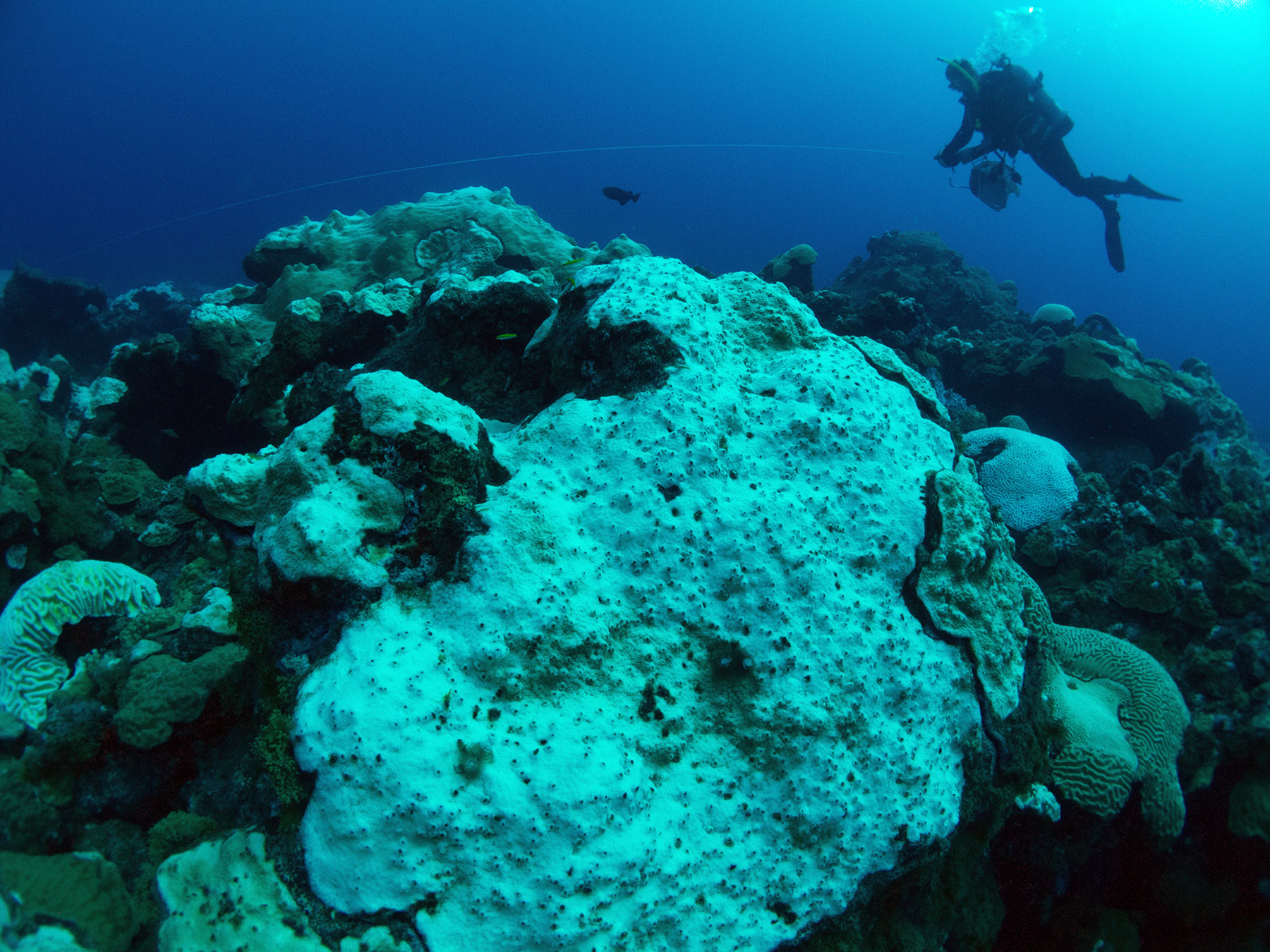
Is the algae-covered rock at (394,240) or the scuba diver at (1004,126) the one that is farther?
the scuba diver at (1004,126)

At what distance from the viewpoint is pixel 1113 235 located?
41.2ft

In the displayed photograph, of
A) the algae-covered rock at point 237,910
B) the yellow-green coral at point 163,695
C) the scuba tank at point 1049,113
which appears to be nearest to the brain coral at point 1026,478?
the algae-covered rock at point 237,910

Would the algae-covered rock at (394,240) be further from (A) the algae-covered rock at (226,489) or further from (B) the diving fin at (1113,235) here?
(B) the diving fin at (1113,235)

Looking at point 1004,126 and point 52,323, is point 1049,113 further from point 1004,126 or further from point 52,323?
point 52,323

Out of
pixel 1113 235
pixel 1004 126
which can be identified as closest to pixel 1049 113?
pixel 1004 126

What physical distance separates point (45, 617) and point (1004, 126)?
15.4 meters

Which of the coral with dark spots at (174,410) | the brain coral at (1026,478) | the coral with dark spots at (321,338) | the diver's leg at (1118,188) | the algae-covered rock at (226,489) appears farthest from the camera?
Result: the diver's leg at (1118,188)

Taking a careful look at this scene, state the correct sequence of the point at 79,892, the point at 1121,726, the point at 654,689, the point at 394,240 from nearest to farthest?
the point at 79,892
the point at 654,689
the point at 1121,726
the point at 394,240

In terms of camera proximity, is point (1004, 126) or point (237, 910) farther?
point (1004, 126)

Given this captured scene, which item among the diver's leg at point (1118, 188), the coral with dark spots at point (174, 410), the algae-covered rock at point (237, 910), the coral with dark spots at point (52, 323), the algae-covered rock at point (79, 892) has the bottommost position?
the coral with dark spots at point (52, 323)

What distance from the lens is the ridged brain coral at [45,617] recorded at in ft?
9.77

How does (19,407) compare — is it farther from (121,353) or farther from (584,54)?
(584,54)

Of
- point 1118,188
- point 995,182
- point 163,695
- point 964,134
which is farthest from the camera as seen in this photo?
point 1118,188

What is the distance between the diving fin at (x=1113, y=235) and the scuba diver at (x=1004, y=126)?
0.50 meters
